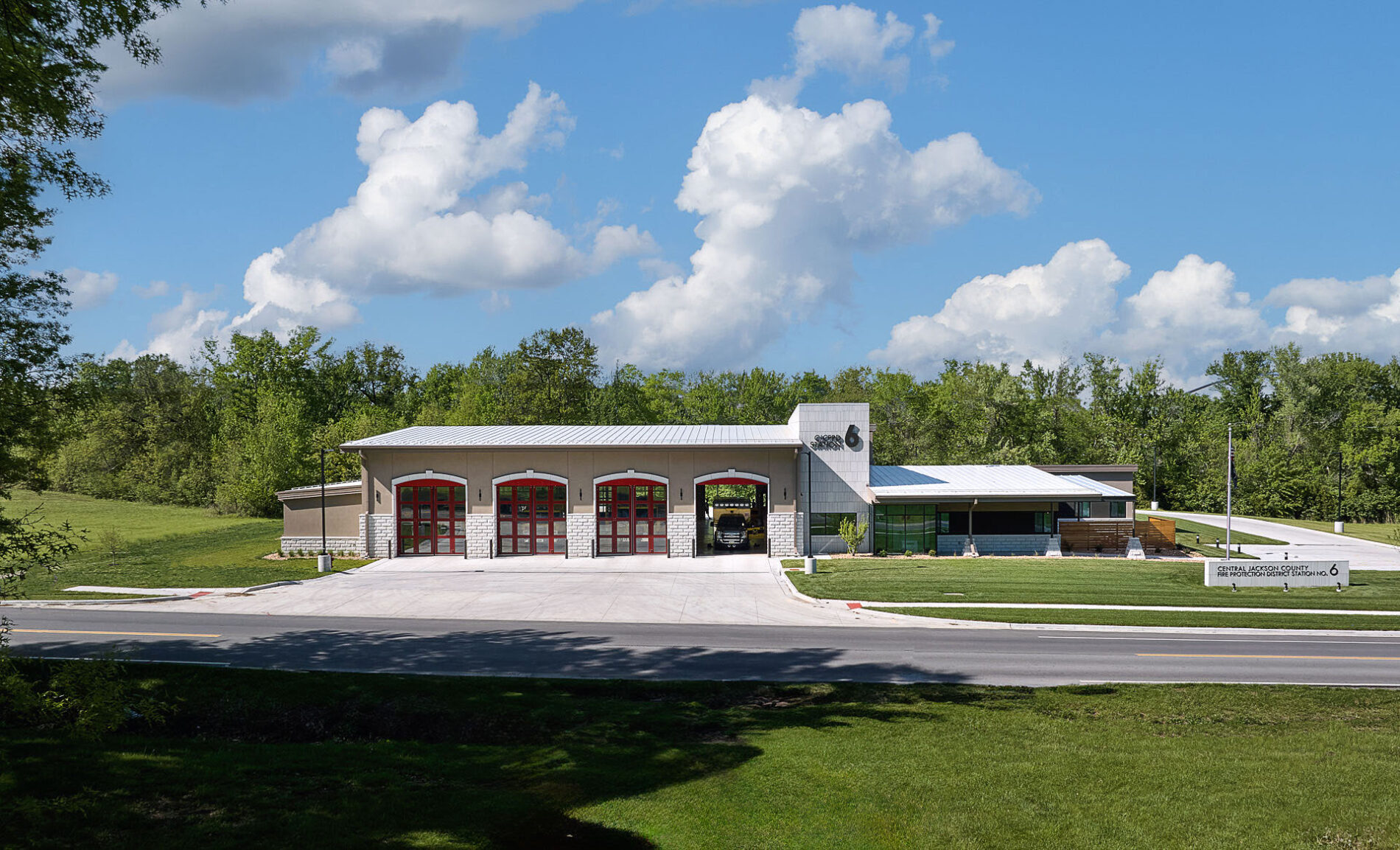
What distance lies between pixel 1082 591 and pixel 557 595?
18.0m

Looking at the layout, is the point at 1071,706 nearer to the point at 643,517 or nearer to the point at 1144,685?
the point at 1144,685

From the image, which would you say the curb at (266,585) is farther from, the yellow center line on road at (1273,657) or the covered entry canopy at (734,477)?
the yellow center line on road at (1273,657)

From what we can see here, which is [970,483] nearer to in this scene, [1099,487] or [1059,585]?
[1099,487]

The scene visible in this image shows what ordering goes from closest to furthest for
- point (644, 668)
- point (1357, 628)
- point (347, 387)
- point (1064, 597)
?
point (644, 668)
point (1357, 628)
point (1064, 597)
point (347, 387)

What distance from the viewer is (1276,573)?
28.9 meters

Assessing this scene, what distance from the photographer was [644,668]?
17.8 m

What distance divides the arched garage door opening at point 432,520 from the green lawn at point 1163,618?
2130 centimetres

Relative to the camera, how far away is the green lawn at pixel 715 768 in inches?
336

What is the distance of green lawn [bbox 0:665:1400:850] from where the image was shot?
853 centimetres

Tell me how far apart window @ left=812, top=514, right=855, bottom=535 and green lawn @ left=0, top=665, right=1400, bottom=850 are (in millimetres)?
21892

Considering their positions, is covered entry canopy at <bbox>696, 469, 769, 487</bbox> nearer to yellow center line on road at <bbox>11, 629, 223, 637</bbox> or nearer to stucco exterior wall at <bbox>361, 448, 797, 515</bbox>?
stucco exterior wall at <bbox>361, 448, 797, 515</bbox>

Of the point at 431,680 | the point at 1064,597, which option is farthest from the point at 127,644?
the point at 1064,597

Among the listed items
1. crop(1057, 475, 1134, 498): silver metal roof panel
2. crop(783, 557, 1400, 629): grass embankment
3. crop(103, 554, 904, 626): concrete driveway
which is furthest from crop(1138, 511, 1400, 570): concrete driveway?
crop(103, 554, 904, 626): concrete driveway

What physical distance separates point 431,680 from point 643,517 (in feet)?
72.2
